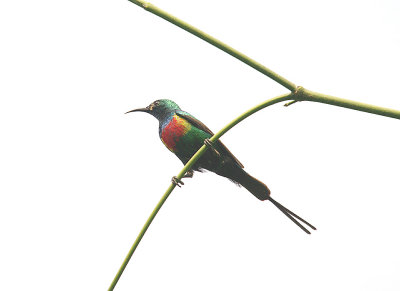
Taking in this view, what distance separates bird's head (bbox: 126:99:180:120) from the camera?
445 centimetres

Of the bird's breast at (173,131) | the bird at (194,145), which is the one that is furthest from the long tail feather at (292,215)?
the bird's breast at (173,131)

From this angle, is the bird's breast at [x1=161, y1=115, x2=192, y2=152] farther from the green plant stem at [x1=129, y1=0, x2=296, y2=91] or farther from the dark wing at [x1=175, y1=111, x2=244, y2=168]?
the green plant stem at [x1=129, y1=0, x2=296, y2=91]

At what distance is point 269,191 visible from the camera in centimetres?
374

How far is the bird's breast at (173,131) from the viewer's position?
4223 millimetres

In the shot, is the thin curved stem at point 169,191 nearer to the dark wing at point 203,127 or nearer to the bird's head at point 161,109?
the dark wing at point 203,127

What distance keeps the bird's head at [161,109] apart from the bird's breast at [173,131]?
5.5 inches

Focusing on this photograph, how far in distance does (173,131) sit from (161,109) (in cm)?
33

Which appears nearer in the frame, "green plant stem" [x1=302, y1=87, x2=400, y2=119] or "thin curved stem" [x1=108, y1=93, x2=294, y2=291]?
"green plant stem" [x1=302, y1=87, x2=400, y2=119]

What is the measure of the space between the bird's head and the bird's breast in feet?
0.46

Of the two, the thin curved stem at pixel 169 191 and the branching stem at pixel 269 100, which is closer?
the branching stem at pixel 269 100

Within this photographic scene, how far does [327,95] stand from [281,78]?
0.57 feet

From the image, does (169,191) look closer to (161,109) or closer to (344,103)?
(344,103)

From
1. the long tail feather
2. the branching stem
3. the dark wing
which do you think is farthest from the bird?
the branching stem

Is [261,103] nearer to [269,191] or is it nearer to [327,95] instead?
[327,95]
